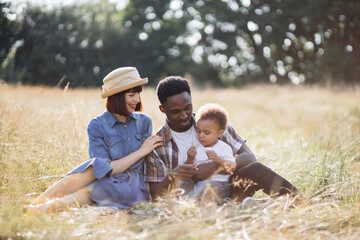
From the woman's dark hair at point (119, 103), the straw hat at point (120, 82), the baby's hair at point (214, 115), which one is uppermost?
the straw hat at point (120, 82)

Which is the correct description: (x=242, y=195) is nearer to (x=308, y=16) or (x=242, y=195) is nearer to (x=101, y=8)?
(x=308, y=16)

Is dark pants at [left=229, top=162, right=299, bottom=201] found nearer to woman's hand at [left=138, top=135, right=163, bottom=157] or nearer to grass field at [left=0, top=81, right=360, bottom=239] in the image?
grass field at [left=0, top=81, right=360, bottom=239]

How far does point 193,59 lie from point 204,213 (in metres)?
24.1

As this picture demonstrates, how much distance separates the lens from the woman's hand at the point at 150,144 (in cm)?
302

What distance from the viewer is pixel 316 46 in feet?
66.8

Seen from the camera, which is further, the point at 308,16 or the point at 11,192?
the point at 308,16

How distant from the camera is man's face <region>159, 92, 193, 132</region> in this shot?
294cm

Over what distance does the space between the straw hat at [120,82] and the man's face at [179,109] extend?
40 centimetres

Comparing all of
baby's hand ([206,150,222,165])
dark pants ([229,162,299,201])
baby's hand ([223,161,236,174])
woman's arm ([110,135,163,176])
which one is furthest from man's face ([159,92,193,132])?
dark pants ([229,162,299,201])

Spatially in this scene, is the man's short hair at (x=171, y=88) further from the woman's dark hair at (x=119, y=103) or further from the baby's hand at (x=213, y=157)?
the baby's hand at (x=213, y=157)

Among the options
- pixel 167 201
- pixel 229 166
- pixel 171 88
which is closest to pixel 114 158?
pixel 167 201

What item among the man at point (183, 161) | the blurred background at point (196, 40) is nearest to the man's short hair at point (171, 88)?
the man at point (183, 161)

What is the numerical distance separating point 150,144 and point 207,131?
1.81ft

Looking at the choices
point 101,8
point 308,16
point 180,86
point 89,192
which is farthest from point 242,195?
point 101,8
